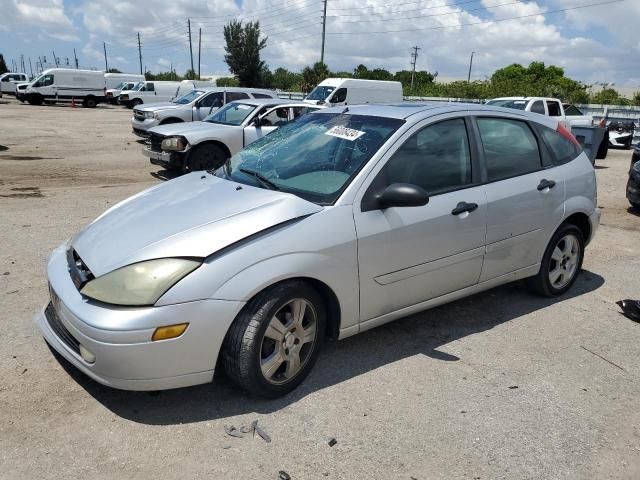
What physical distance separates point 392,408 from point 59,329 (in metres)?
1.93

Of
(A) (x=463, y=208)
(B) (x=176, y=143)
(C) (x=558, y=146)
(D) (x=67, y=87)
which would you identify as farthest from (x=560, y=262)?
(D) (x=67, y=87)

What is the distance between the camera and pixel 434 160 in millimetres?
3826

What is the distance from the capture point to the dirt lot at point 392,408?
2680mm

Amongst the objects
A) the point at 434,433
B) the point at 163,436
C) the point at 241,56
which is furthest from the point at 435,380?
the point at 241,56

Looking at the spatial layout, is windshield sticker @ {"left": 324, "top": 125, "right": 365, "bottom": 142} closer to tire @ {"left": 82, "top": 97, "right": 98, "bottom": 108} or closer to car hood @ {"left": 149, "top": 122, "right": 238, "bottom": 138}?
car hood @ {"left": 149, "top": 122, "right": 238, "bottom": 138}

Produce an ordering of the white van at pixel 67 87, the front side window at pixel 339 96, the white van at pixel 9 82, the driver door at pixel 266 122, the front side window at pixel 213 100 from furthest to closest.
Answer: the white van at pixel 9 82 < the white van at pixel 67 87 < the front side window at pixel 339 96 < the front side window at pixel 213 100 < the driver door at pixel 266 122

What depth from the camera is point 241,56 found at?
5722 cm

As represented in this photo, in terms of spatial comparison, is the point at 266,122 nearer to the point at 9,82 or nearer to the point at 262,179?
the point at 262,179

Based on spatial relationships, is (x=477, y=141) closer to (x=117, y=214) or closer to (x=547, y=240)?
(x=547, y=240)

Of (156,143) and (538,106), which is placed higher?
(538,106)

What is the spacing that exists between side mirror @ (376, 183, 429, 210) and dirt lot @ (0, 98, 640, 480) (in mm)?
1081

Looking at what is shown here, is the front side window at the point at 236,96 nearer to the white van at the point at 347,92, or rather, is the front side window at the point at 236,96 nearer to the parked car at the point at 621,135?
the white van at the point at 347,92

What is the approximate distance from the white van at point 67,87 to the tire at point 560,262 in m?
39.3

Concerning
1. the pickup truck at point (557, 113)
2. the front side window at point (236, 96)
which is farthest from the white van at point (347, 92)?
the pickup truck at point (557, 113)
